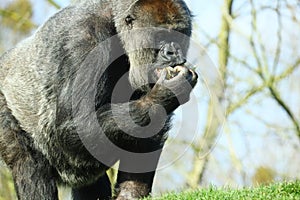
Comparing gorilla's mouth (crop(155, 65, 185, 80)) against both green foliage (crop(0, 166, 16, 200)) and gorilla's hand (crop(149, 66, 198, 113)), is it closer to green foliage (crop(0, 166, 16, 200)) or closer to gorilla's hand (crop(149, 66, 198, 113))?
gorilla's hand (crop(149, 66, 198, 113))

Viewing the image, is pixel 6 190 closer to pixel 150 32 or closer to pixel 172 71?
pixel 150 32

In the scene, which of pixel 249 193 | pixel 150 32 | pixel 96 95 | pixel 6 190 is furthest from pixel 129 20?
pixel 6 190

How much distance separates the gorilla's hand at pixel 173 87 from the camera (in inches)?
214

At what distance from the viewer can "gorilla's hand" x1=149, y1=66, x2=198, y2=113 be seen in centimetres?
544

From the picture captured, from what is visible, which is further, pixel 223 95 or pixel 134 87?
pixel 223 95

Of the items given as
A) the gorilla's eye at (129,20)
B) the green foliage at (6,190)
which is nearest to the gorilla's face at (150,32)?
the gorilla's eye at (129,20)

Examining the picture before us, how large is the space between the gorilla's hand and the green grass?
78 centimetres

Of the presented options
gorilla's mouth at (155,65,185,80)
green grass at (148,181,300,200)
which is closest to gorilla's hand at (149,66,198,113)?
gorilla's mouth at (155,65,185,80)

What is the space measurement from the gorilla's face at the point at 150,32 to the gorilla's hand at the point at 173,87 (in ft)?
0.63

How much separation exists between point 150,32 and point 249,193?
1.75m

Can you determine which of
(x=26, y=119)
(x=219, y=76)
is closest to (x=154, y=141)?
(x=26, y=119)

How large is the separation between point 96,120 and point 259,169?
9.24 m

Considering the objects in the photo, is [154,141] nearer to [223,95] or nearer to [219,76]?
[219,76]

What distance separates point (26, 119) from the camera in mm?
6223
